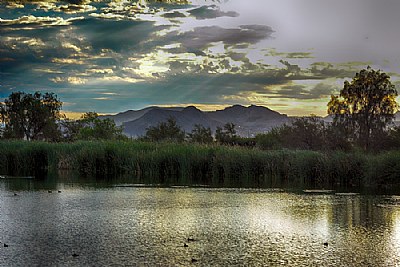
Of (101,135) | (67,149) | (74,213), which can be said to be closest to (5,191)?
(74,213)

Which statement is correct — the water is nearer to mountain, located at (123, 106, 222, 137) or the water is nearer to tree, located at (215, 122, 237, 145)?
tree, located at (215, 122, 237, 145)

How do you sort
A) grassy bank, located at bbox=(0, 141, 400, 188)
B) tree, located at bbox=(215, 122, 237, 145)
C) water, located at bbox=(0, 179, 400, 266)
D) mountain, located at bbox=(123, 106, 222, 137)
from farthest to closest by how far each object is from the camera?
mountain, located at bbox=(123, 106, 222, 137) < tree, located at bbox=(215, 122, 237, 145) < grassy bank, located at bbox=(0, 141, 400, 188) < water, located at bbox=(0, 179, 400, 266)

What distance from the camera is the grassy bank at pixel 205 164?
65.1 ft

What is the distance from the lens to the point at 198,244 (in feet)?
27.1

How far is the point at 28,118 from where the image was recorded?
52.1 meters

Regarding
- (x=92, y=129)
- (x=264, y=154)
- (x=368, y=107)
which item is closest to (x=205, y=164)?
(x=264, y=154)

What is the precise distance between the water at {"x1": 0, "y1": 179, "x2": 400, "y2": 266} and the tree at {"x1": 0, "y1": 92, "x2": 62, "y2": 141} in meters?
37.7

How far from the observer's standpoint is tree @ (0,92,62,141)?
169 ft

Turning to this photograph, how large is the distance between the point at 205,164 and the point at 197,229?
14422 millimetres

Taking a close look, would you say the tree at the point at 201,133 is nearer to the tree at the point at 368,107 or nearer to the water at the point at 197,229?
the tree at the point at 368,107

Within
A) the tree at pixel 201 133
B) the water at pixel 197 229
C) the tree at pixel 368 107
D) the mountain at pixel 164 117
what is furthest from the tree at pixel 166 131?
the mountain at pixel 164 117

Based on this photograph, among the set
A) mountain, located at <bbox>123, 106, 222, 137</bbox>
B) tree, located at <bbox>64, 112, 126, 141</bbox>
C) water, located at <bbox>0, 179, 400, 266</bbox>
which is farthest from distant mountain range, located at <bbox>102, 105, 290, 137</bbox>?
water, located at <bbox>0, 179, 400, 266</bbox>

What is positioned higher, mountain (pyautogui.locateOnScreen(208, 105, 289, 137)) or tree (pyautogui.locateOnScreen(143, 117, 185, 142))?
mountain (pyautogui.locateOnScreen(208, 105, 289, 137))

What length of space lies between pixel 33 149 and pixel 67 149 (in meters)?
2.19
